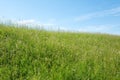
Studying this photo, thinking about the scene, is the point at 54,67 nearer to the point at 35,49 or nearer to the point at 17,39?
the point at 35,49

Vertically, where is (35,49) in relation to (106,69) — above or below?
above

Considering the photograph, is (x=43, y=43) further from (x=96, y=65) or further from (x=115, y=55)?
(x=115, y=55)

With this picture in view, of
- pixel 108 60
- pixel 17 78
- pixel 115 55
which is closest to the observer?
pixel 17 78

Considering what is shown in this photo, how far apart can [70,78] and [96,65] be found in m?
1.66

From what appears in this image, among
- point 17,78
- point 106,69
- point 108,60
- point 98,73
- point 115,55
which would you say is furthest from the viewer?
point 115,55

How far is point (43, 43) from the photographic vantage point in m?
10.4

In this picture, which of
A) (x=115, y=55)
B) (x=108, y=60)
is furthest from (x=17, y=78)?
(x=115, y=55)

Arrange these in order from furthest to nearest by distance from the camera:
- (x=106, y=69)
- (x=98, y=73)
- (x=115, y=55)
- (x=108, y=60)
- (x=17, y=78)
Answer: (x=115, y=55), (x=108, y=60), (x=106, y=69), (x=98, y=73), (x=17, y=78)

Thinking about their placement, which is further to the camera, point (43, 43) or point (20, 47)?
point (43, 43)

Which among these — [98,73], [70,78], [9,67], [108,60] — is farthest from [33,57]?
[108,60]

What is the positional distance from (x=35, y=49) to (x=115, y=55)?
395 cm

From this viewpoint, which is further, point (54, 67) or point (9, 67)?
point (54, 67)

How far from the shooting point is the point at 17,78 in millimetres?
7641

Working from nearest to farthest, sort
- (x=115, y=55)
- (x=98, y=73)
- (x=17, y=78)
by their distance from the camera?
(x=17, y=78) < (x=98, y=73) < (x=115, y=55)
